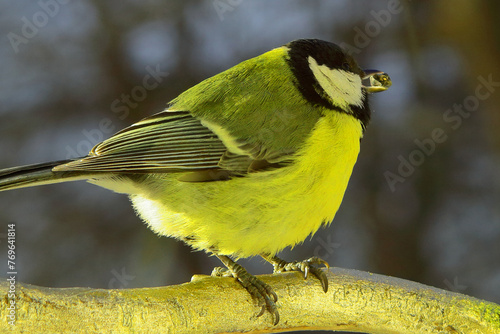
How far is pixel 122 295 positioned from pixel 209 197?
403 mm

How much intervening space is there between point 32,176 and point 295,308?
90cm

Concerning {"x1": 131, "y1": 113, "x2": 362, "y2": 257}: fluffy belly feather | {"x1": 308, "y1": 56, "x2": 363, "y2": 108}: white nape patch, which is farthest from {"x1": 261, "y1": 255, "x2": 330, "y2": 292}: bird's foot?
{"x1": 308, "y1": 56, "x2": 363, "y2": 108}: white nape patch

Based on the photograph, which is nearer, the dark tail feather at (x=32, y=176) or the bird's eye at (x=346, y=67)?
the dark tail feather at (x=32, y=176)

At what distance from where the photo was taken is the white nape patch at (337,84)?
2008 millimetres

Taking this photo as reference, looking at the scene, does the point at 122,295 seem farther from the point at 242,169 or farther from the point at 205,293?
the point at 242,169

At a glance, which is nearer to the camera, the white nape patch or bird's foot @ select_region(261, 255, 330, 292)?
bird's foot @ select_region(261, 255, 330, 292)

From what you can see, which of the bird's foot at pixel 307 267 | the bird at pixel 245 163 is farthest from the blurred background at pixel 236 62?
the bird at pixel 245 163

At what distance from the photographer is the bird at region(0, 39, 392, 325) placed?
175cm

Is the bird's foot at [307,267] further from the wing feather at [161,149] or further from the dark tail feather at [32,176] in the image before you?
the dark tail feather at [32,176]

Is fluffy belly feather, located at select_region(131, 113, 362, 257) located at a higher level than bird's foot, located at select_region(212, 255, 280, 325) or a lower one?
higher

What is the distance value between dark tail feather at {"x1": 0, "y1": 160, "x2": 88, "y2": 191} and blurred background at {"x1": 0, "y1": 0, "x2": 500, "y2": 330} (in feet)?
5.19

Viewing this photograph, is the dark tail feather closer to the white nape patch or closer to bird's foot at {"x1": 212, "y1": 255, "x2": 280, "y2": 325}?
bird's foot at {"x1": 212, "y1": 255, "x2": 280, "y2": 325}

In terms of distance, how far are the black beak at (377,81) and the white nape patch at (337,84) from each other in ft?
0.28

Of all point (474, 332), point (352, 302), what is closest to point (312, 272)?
point (352, 302)
